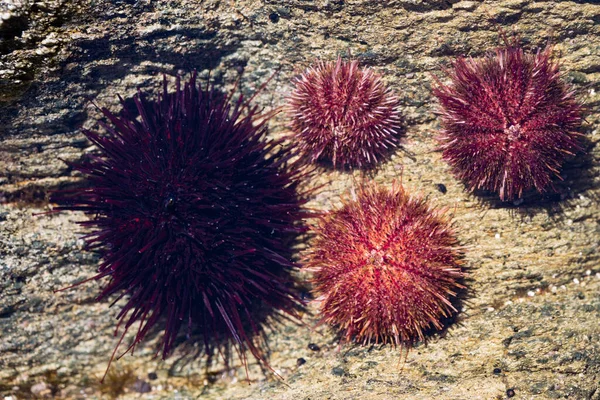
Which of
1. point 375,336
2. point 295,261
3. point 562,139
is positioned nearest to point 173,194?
point 295,261

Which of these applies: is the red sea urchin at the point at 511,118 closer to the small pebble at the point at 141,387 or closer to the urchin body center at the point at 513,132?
the urchin body center at the point at 513,132

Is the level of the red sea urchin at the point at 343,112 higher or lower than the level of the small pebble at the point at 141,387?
higher

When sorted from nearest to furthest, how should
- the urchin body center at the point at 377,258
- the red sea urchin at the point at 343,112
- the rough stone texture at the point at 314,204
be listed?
1. the urchin body center at the point at 377,258
2. the rough stone texture at the point at 314,204
3. the red sea urchin at the point at 343,112

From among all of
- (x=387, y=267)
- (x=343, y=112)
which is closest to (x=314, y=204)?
(x=343, y=112)

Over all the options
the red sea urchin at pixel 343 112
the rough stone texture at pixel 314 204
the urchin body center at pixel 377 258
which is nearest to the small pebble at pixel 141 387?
the rough stone texture at pixel 314 204

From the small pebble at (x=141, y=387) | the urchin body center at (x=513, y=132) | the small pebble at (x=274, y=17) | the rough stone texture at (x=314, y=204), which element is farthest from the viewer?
the small pebble at (x=141, y=387)

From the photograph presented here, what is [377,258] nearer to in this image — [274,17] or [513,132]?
[513,132]

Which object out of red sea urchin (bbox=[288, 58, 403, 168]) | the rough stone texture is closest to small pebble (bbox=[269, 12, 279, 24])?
the rough stone texture
